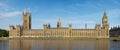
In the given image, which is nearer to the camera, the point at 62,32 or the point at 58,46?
the point at 58,46

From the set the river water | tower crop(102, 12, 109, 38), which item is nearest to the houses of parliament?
tower crop(102, 12, 109, 38)

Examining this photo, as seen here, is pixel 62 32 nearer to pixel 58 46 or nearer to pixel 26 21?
pixel 26 21

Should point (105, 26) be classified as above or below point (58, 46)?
above

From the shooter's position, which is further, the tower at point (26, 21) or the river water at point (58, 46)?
the tower at point (26, 21)

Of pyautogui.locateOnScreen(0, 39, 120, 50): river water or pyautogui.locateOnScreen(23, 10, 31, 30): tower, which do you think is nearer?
pyautogui.locateOnScreen(0, 39, 120, 50): river water

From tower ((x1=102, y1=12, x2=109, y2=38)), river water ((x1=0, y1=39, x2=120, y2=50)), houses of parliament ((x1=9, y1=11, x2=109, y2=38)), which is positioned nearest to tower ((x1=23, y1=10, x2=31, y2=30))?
houses of parliament ((x1=9, y1=11, x2=109, y2=38))

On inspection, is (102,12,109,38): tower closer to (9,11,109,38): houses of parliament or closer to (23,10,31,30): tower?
(9,11,109,38): houses of parliament

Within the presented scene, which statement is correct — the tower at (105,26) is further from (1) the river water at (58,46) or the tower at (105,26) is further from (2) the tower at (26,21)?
(1) the river water at (58,46)

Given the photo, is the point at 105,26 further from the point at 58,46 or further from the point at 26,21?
the point at 58,46

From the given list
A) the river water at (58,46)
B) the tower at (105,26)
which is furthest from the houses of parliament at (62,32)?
the river water at (58,46)

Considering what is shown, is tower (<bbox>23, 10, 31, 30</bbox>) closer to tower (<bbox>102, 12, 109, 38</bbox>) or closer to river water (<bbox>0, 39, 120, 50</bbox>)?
tower (<bbox>102, 12, 109, 38</bbox>)

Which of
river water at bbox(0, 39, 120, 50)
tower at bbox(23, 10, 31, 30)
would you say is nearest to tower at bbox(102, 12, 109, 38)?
tower at bbox(23, 10, 31, 30)

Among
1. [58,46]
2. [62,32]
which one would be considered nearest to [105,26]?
[62,32]

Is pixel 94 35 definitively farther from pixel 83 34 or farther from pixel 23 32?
pixel 23 32
